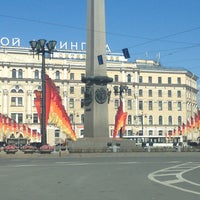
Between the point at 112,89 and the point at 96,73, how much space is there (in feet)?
229

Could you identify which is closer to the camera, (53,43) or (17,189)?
(17,189)

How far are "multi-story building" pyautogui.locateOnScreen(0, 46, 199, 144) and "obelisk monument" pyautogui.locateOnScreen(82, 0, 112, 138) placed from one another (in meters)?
60.4

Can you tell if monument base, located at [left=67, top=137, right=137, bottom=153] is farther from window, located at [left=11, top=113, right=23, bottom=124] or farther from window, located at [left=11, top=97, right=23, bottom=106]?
window, located at [left=11, top=97, right=23, bottom=106]

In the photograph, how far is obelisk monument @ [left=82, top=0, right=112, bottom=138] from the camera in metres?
41.1

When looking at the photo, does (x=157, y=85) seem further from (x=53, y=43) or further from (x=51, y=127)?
(x=53, y=43)

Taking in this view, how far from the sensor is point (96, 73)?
136 feet

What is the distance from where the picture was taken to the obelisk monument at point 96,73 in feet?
135

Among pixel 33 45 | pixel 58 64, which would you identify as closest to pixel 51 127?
pixel 58 64

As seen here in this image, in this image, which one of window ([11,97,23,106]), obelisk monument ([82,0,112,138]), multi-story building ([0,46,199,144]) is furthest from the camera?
window ([11,97,23,106])

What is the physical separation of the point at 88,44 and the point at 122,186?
28.3 meters

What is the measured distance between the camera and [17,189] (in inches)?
537

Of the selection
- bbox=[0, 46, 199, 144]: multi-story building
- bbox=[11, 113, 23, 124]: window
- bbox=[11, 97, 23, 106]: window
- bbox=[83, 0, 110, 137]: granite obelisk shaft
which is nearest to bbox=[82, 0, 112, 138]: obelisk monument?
bbox=[83, 0, 110, 137]: granite obelisk shaft

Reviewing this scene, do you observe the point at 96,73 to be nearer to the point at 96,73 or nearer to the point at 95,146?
the point at 96,73

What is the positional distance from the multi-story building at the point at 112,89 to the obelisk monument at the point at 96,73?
60.4 m
